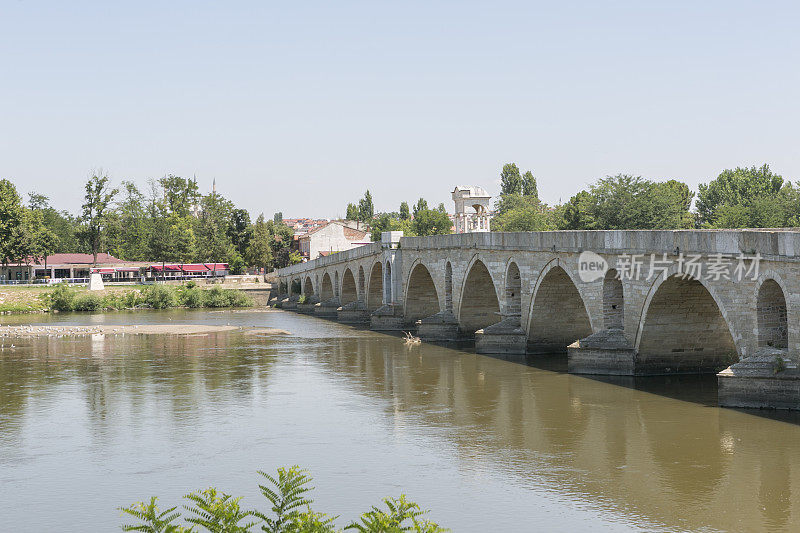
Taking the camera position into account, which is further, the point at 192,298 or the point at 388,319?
the point at 192,298

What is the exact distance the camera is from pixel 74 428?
2131cm

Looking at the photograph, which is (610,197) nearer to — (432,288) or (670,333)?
(432,288)

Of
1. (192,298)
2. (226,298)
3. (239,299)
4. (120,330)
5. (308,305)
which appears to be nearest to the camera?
(120,330)

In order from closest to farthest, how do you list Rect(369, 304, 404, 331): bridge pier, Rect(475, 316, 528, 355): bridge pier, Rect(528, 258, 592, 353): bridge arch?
1. Rect(528, 258, 592, 353): bridge arch
2. Rect(475, 316, 528, 355): bridge pier
3. Rect(369, 304, 404, 331): bridge pier

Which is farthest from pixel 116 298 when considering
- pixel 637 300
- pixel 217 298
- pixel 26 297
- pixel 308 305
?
Result: pixel 637 300

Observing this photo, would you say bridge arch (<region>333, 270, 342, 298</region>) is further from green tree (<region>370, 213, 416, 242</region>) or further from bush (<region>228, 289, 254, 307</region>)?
green tree (<region>370, 213, 416, 242</region>)

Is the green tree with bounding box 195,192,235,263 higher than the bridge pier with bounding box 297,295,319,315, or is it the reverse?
the green tree with bounding box 195,192,235,263

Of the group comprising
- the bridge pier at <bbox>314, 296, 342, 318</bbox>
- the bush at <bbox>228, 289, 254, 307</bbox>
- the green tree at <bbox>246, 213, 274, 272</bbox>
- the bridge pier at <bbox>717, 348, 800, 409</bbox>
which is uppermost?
the green tree at <bbox>246, 213, 274, 272</bbox>

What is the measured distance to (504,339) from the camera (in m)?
33.0

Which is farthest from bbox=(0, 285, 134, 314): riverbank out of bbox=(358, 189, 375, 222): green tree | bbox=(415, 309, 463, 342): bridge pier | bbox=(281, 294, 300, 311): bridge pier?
bbox=(358, 189, 375, 222): green tree

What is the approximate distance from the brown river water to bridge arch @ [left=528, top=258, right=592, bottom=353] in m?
1.68

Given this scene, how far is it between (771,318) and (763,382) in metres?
1.41

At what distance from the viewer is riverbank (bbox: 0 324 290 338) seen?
148 ft

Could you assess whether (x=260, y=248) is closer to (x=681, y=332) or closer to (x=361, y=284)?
(x=361, y=284)
